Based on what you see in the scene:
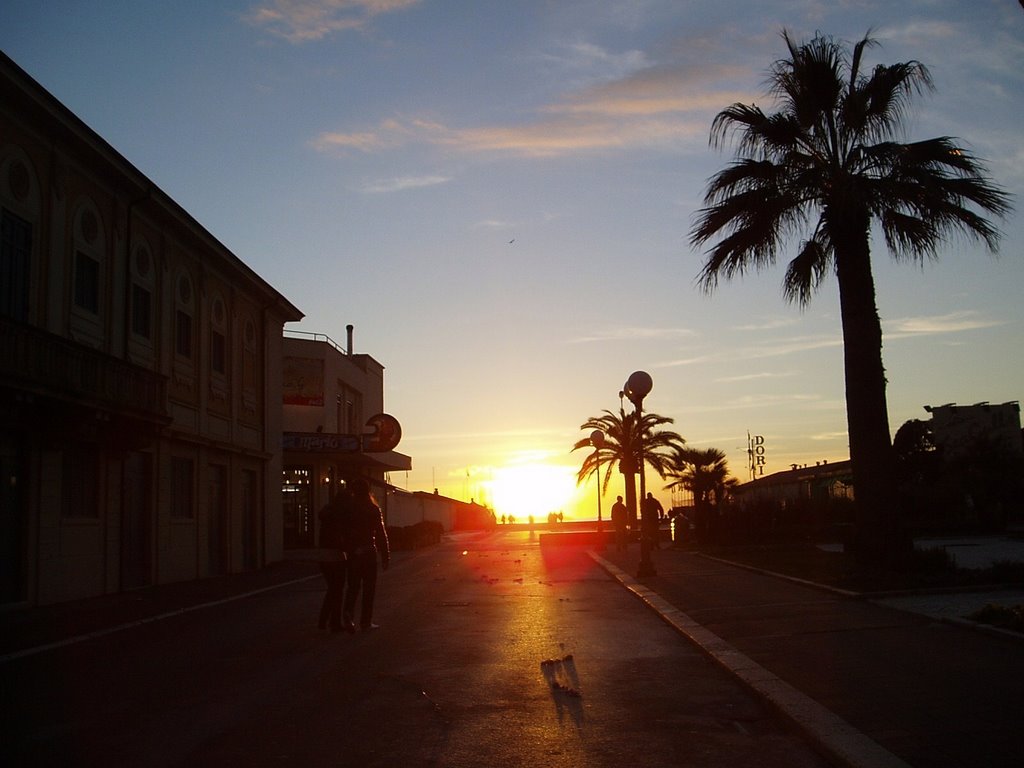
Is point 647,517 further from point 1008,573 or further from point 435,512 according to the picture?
point 435,512

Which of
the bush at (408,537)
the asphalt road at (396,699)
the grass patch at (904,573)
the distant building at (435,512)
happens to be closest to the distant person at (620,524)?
the bush at (408,537)

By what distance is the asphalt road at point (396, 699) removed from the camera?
21.8ft

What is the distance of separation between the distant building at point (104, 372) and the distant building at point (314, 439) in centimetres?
1398

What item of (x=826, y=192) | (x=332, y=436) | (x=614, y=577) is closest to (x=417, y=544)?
(x=332, y=436)

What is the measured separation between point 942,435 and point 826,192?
50601mm

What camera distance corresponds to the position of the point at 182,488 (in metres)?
26.3

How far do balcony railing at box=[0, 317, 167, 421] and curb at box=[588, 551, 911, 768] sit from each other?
36.7 feet

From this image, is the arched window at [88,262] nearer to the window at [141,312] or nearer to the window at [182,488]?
the window at [141,312]

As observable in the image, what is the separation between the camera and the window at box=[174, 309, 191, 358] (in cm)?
2573

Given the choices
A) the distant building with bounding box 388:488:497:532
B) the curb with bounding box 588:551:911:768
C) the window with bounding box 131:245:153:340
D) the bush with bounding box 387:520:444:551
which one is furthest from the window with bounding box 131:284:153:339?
the distant building with bounding box 388:488:497:532

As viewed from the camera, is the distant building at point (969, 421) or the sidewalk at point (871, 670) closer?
the sidewalk at point (871, 670)

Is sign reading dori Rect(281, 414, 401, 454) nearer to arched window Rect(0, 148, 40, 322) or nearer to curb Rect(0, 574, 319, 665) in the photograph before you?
curb Rect(0, 574, 319, 665)

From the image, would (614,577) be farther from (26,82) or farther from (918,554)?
(26,82)

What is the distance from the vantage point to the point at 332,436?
144 ft
